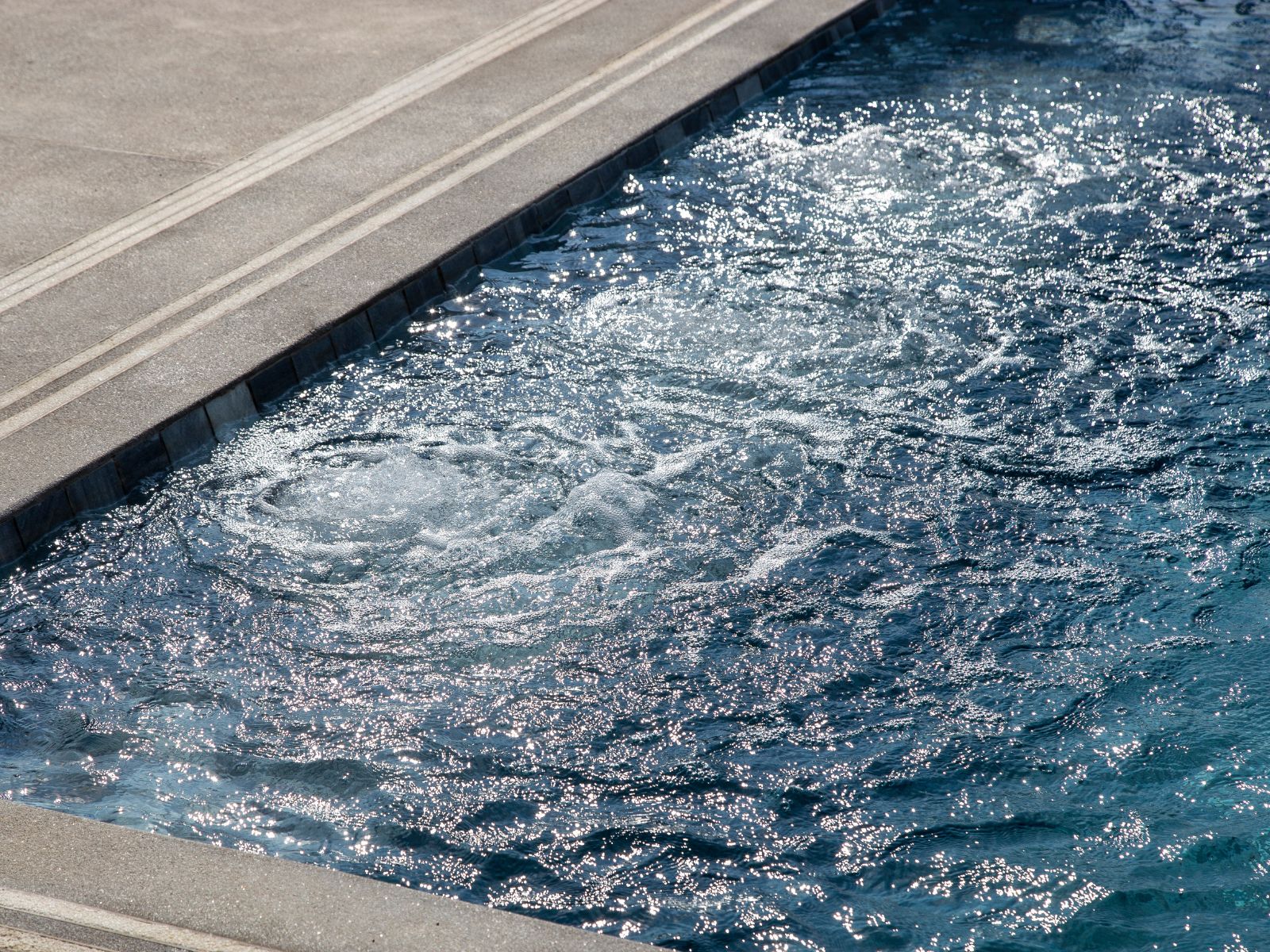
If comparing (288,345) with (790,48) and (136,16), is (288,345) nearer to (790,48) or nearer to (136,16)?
(790,48)

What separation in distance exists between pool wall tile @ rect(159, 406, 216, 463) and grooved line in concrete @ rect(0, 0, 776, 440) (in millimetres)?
479

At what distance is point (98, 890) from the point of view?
334cm

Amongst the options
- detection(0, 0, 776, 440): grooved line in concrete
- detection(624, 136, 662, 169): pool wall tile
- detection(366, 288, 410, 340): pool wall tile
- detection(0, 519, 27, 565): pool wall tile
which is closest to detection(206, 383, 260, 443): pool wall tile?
detection(0, 0, 776, 440): grooved line in concrete

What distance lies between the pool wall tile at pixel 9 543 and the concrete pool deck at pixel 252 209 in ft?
0.03

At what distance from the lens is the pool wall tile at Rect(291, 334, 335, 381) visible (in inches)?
249

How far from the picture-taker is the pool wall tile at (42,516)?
515 centimetres

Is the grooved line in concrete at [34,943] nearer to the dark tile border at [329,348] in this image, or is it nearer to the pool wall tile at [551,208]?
the dark tile border at [329,348]

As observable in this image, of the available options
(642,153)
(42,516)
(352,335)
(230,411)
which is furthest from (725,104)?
(42,516)

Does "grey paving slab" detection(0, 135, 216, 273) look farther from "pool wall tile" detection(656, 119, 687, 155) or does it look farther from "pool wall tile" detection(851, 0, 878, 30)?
"pool wall tile" detection(851, 0, 878, 30)

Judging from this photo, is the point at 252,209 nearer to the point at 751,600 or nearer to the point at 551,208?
the point at 551,208

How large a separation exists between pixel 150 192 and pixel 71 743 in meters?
4.50

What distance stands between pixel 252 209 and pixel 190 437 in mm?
2294

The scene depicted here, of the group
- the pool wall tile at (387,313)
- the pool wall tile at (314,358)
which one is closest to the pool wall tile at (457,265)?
the pool wall tile at (387,313)

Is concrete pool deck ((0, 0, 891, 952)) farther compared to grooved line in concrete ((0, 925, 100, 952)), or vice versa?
concrete pool deck ((0, 0, 891, 952))
